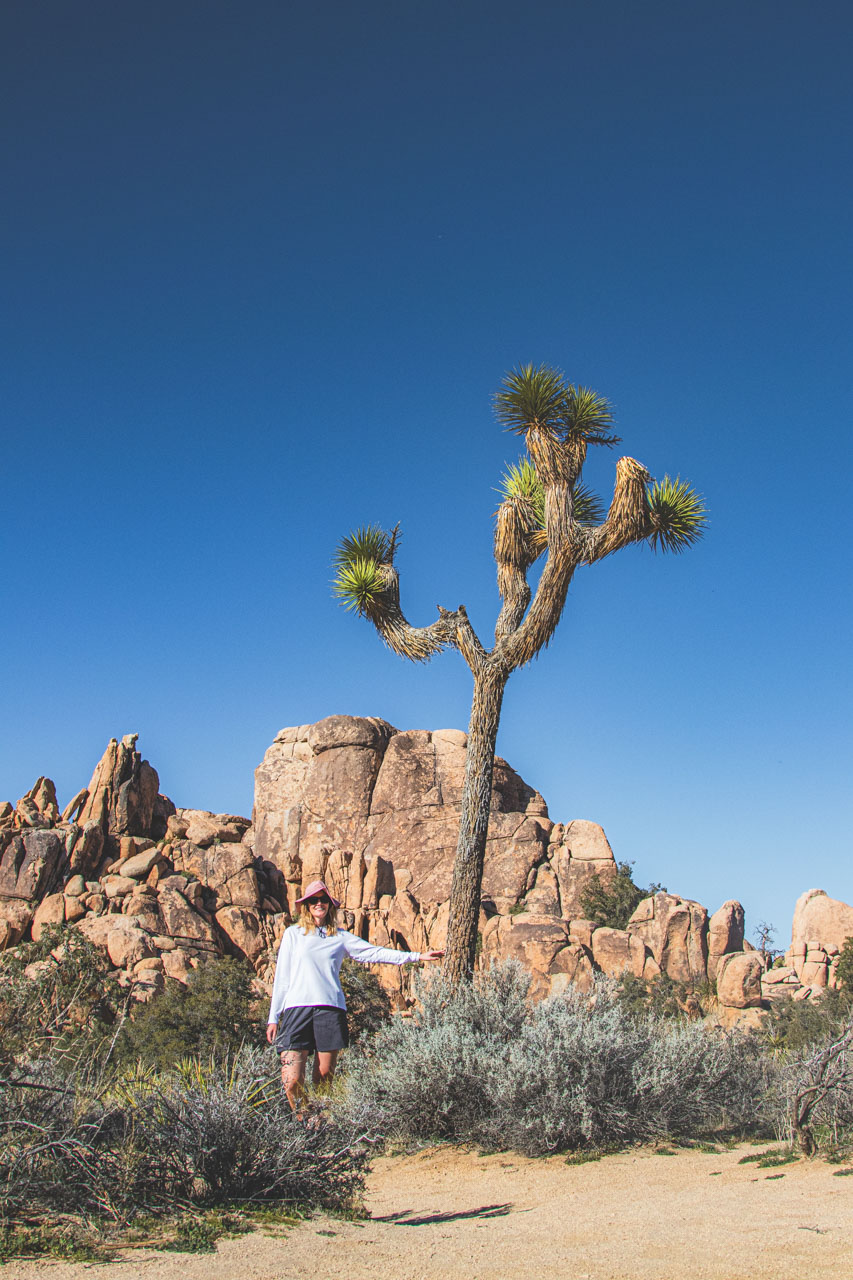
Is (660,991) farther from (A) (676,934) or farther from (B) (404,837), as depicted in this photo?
(B) (404,837)

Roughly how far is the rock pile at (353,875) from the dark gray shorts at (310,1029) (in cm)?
2190

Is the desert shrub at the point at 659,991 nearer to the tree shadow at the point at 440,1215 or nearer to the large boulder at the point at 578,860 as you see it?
the large boulder at the point at 578,860

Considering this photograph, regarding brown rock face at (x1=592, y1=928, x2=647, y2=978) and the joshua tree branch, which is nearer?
the joshua tree branch

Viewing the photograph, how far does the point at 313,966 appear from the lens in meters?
5.37

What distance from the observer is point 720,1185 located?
5500 millimetres

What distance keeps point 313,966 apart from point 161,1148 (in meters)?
1.66

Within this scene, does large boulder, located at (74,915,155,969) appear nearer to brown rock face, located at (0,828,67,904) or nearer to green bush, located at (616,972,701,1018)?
brown rock face, located at (0,828,67,904)

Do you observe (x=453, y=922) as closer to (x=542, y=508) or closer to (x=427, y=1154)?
(x=427, y=1154)

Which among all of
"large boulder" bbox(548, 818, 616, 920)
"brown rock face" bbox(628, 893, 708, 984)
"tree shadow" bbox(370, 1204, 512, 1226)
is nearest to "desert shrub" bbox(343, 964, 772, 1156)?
"tree shadow" bbox(370, 1204, 512, 1226)

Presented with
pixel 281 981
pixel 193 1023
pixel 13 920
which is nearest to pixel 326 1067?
pixel 281 981

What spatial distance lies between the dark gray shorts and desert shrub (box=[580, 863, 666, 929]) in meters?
27.2

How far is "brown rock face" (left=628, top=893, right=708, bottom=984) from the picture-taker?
96.5 ft

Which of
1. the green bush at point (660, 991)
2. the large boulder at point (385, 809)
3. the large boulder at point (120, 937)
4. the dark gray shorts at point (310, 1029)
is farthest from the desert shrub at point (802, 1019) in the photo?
the large boulder at point (120, 937)

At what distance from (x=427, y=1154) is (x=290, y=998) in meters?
2.54
